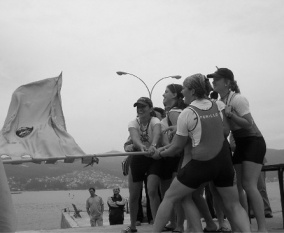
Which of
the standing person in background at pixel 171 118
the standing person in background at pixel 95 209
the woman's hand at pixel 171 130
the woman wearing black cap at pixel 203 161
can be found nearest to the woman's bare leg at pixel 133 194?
the standing person in background at pixel 171 118

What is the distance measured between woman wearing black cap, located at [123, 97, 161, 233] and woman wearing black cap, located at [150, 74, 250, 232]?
3.28 feet

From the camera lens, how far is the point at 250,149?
4555 mm

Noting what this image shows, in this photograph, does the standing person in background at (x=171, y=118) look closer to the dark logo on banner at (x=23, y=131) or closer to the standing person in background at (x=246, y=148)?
the standing person in background at (x=246, y=148)

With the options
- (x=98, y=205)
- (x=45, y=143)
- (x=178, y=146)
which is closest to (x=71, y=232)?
(x=45, y=143)

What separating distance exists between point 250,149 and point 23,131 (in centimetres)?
266

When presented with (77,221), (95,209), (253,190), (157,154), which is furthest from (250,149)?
(77,221)

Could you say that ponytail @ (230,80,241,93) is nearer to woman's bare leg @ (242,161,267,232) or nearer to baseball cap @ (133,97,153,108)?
woman's bare leg @ (242,161,267,232)

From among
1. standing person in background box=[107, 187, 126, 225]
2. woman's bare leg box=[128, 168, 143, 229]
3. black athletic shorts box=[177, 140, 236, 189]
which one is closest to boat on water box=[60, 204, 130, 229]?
standing person in background box=[107, 187, 126, 225]

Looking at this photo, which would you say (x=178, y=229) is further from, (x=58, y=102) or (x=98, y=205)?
(x=98, y=205)

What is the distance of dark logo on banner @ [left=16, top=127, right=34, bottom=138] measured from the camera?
5.15 m

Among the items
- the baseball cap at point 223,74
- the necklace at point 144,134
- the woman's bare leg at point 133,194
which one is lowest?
the woman's bare leg at point 133,194

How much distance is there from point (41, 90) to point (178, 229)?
2502 mm

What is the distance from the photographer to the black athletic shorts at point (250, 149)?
454 cm

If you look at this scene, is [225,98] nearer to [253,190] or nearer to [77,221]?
[253,190]
